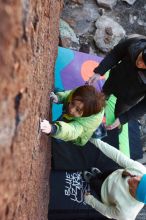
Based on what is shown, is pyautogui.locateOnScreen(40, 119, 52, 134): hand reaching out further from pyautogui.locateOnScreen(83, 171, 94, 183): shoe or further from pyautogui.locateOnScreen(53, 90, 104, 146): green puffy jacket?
pyautogui.locateOnScreen(83, 171, 94, 183): shoe

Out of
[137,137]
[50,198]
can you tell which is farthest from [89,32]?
[50,198]

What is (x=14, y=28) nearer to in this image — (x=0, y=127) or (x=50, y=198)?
(x=0, y=127)

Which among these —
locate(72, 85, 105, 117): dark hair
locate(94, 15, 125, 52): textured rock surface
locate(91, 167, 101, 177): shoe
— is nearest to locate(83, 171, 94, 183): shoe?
locate(91, 167, 101, 177): shoe

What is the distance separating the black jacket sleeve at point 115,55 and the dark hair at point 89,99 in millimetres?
631

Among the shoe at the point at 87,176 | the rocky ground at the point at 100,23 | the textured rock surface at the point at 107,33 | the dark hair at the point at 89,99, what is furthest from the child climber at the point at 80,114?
the textured rock surface at the point at 107,33

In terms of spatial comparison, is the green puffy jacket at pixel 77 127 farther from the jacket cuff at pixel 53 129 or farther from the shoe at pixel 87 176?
the shoe at pixel 87 176

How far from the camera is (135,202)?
2.64 meters

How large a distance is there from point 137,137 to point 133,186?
1.45 meters

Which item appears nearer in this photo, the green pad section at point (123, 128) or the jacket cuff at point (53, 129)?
the jacket cuff at point (53, 129)

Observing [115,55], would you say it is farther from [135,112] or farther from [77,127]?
[77,127]

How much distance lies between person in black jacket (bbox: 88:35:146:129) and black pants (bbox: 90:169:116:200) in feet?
1.34

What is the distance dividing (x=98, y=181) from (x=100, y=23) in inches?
90.2

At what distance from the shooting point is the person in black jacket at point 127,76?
273 centimetres

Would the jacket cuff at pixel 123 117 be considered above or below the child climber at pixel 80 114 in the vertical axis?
below
